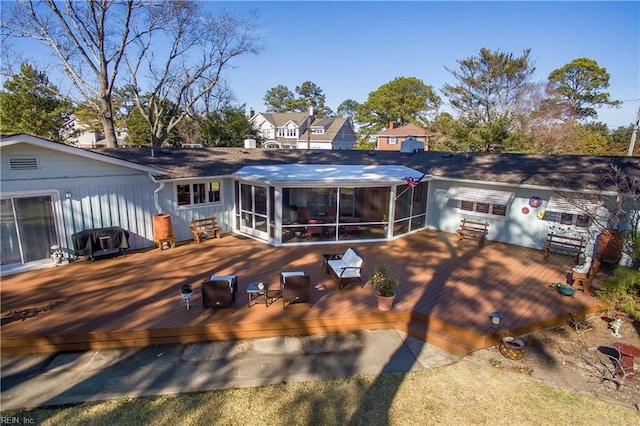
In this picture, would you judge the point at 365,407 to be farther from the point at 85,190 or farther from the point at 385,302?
the point at 85,190

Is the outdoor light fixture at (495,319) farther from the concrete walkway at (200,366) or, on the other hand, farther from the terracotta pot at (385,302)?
the terracotta pot at (385,302)

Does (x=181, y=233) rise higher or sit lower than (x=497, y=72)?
lower

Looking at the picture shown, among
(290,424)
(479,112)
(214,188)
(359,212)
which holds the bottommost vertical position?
(290,424)

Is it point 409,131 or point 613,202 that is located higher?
point 409,131

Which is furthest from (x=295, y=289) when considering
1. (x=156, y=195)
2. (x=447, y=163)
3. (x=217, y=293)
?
(x=447, y=163)

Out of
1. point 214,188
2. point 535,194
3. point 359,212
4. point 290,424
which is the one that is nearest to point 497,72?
point 535,194

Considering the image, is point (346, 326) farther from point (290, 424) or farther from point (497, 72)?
point (497, 72)
